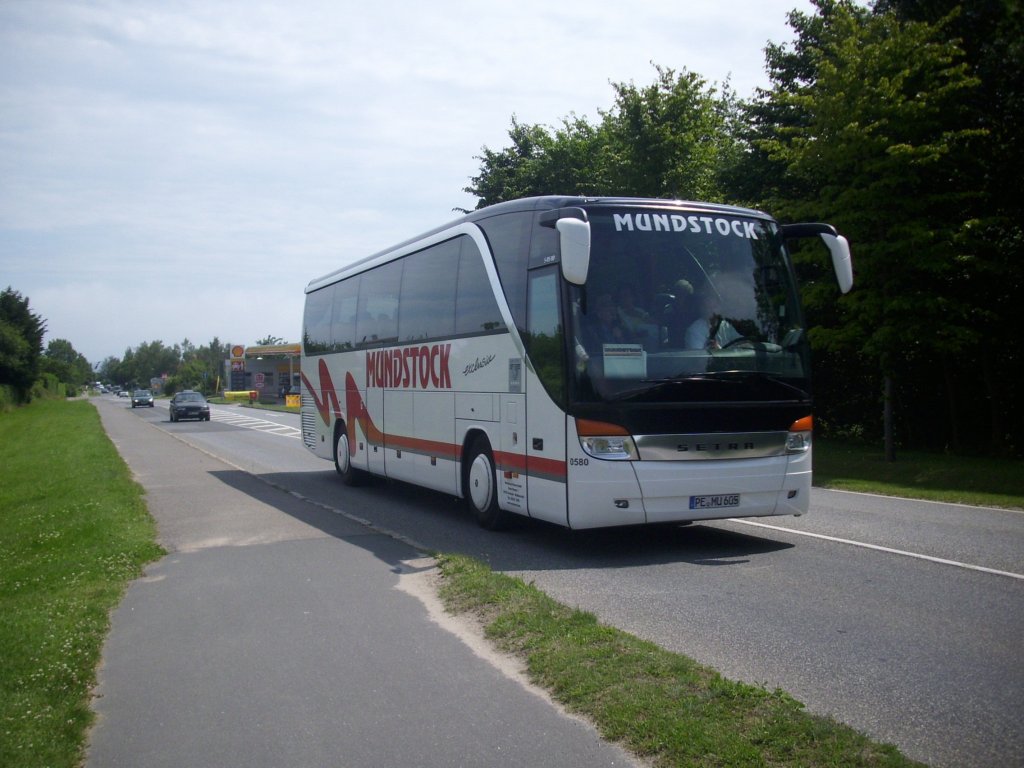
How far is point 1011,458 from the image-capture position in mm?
20688

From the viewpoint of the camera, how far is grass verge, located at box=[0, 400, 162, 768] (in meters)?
4.98

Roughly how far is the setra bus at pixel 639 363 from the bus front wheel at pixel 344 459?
598cm

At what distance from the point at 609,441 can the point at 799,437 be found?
83.0 inches

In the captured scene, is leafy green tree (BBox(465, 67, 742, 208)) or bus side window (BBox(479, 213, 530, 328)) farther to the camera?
leafy green tree (BBox(465, 67, 742, 208))

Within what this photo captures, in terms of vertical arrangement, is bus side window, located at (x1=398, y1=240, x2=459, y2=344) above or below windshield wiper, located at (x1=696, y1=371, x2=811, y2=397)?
above

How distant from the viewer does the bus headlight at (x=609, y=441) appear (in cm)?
900

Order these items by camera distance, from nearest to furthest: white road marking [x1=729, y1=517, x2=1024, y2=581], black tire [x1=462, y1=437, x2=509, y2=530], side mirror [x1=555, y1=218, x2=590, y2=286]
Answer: white road marking [x1=729, y1=517, x2=1024, y2=581] < side mirror [x1=555, y1=218, x2=590, y2=286] < black tire [x1=462, y1=437, x2=509, y2=530]

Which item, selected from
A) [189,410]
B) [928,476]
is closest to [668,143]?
[928,476]

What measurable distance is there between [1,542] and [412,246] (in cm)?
658

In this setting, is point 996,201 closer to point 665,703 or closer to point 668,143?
point 668,143

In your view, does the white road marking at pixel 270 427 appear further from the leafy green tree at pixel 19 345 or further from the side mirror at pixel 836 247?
the leafy green tree at pixel 19 345

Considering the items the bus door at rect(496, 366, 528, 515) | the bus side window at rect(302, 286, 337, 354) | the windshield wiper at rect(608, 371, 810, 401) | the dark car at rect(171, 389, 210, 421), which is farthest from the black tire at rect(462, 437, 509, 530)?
the dark car at rect(171, 389, 210, 421)

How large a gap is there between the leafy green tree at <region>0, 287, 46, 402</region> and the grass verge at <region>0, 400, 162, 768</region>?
2429 inches

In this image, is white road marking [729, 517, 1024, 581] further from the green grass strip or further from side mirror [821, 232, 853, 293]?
the green grass strip
